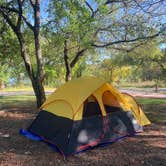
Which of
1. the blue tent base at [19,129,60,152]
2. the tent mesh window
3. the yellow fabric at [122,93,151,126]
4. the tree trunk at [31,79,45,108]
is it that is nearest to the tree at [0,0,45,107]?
the tree trunk at [31,79,45,108]

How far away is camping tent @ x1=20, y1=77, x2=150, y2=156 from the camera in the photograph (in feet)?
18.1

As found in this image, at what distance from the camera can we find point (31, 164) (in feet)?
15.3

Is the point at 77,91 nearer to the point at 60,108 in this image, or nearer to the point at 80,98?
the point at 80,98

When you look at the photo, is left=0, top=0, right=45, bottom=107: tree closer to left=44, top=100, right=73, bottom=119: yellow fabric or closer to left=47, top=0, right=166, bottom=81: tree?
left=47, top=0, right=166, bottom=81: tree

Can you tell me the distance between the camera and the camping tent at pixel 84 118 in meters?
5.50

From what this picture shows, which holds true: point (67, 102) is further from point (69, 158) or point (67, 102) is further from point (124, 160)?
point (124, 160)

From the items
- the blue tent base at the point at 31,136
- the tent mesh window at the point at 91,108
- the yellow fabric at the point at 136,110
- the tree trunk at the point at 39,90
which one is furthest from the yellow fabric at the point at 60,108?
the tree trunk at the point at 39,90

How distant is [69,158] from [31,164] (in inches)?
28.8

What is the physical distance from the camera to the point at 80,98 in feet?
19.3

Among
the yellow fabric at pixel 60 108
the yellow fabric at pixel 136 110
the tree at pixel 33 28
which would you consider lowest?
the yellow fabric at pixel 136 110

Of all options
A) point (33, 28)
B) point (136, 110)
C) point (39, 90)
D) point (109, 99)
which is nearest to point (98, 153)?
point (109, 99)

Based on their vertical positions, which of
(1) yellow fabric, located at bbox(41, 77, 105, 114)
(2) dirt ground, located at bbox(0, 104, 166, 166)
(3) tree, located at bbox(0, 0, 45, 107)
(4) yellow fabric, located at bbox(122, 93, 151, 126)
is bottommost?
(2) dirt ground, located at bbox(0, 104, 166, 166)

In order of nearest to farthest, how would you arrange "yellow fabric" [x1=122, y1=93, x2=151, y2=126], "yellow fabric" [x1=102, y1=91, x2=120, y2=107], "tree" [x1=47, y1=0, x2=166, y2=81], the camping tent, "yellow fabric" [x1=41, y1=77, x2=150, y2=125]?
the camping tent
"yellow fabric" [x1=41, y1=77, x2=150, y2=125]
"yellow fabric" [x1=102, y1=91, x2=120, y2=107]
"yellow fabric" [x1=122, y1=93, x2=151, y2=126]
"tree" [x1=47, y1=0, x2=166, y2=81]

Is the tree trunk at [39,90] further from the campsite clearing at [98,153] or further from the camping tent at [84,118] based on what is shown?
the camping tent at [84,118]
